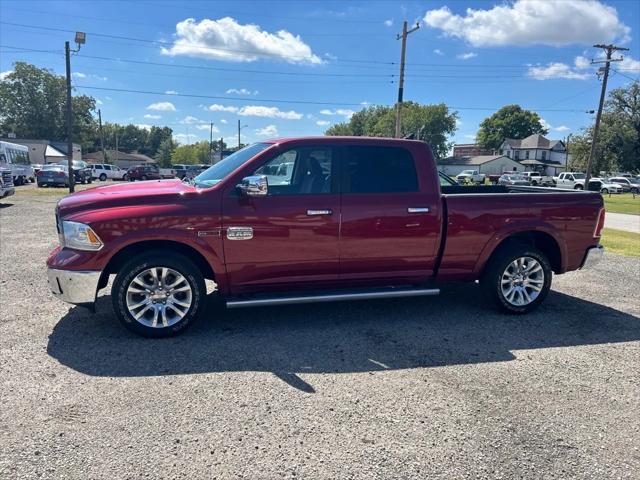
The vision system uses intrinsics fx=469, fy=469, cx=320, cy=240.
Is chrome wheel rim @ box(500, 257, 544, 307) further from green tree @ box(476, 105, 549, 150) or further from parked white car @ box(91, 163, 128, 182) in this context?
green tree @ box(476, 105, 549, 150)

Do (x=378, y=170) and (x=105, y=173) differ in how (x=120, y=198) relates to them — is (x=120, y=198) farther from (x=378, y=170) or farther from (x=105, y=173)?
(x=105, y=173)

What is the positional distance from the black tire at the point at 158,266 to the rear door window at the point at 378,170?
1747 mm

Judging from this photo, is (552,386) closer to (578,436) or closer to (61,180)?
(578,436)

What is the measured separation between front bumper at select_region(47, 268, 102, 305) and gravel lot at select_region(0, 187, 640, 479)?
1.43ft

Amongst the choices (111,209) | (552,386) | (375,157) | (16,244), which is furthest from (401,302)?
(16,244)

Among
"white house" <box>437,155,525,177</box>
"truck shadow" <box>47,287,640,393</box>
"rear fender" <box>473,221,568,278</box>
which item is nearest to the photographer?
"truck shadow" <box>47,287,640,393</box>

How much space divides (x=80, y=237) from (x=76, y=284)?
0.43 m

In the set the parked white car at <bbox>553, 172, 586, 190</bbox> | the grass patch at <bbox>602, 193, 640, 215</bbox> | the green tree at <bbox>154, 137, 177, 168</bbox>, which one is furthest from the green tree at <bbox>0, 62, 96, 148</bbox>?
the grass patch at <bbox>602, 193, 640, 215</bbox>

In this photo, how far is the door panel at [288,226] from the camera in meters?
4.55

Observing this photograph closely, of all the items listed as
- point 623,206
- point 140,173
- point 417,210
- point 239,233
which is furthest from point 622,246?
point 140,173

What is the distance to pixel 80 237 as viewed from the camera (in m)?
4.28

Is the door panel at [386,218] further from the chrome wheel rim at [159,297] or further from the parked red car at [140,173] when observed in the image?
the parked red car at [140,173]

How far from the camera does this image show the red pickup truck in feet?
14.3

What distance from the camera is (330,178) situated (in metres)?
4.86
